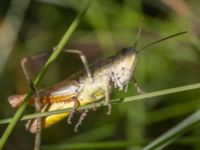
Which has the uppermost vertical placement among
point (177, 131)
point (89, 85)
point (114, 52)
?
point (114, 52)

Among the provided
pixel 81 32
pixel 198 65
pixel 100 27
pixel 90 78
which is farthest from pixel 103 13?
pixel 90 78

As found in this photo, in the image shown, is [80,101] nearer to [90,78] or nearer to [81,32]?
[90,78]

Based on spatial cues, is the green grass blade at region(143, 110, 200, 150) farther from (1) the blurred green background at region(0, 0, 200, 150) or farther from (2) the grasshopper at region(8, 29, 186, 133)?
(1) the blurred green background at region(0, 0, 200, 150)

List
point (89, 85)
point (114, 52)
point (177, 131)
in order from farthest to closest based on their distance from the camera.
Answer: point (114, 52) < point (89, 85) < point (177, 131)

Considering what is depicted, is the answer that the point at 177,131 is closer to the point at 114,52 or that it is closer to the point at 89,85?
the point at 89,85

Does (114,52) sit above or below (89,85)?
above

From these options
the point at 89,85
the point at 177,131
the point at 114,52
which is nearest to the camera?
the point at 177,131

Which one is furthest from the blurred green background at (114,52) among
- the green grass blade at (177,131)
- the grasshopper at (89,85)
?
the green grass blade at (177,131)

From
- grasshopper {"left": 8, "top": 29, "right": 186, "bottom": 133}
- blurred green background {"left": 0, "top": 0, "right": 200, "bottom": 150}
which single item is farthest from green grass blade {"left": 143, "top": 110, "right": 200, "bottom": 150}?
blurred green background {"left": 0, "top": 0, "right": 200, "bottom": 150}

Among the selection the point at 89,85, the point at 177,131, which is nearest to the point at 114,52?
the point at 89,85
